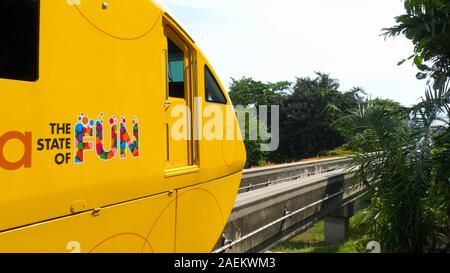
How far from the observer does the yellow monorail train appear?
256 cm

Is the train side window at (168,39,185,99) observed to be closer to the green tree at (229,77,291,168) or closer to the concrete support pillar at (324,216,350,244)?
the concrete support pillar at (324,216,350,244)

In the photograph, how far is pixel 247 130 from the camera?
28.8 metres

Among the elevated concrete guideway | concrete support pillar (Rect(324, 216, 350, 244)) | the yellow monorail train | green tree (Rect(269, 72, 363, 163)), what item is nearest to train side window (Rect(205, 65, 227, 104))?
the yellow monorail train

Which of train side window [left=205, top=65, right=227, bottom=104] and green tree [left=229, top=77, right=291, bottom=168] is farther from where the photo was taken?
green tree [left=229, top=77, right=291, bottom=168]

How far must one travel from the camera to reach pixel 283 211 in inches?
268

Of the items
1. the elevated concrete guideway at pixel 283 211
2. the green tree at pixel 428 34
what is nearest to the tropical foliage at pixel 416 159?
the green tree at pixel 428 34

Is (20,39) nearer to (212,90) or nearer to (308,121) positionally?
(212,90)

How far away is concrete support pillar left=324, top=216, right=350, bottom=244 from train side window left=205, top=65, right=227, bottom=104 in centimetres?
815

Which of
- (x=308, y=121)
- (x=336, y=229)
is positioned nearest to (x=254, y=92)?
(x=308, y=121)

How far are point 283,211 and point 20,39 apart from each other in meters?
5.00

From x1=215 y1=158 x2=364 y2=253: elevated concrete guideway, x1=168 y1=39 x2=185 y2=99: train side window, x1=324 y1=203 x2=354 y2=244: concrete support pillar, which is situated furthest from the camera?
x1=324 y1=203 x2=354 y2=244: concrete support pillar

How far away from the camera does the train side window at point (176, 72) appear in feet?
15.0

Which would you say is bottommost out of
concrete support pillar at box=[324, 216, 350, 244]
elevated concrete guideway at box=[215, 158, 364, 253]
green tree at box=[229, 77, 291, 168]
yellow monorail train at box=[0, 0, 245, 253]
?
concrete support pillar at box=[324, 216, 350, 244]
